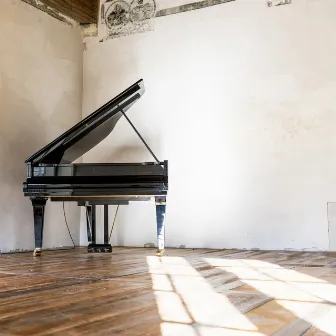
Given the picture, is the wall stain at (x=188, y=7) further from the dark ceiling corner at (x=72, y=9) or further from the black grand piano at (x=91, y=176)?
the black grand piano at (x=91, y=176)

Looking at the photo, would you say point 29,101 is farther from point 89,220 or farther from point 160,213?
point 160,213

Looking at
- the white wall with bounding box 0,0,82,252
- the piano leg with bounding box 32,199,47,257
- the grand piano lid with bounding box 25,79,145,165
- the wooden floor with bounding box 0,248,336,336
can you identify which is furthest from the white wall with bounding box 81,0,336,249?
the wooden floor with bounding box 0,248,336,336

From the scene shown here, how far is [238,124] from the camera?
4.75 metres

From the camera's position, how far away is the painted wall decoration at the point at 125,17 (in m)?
5.38

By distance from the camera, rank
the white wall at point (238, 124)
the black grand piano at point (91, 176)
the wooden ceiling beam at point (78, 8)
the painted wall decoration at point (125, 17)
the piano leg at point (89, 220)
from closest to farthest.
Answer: the black grand piano at point (91, 176) < the white wall at point (238, 124) < the piano leg at point (89, 220) < the wooden ceiling beam at point (78, 8) < the painted wall decoration at point (125, 17)

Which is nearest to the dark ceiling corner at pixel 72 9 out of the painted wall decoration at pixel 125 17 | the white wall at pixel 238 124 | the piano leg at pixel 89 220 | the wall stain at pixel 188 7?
the painted wall decoration at pixel 125 17

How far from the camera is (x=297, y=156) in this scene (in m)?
4.47

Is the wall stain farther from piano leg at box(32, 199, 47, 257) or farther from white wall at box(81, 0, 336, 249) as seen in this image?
piano leg at box(32, 199, 47, 257)

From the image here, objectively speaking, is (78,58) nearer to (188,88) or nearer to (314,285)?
(188,88)

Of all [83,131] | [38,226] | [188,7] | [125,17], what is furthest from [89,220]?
[188,7]

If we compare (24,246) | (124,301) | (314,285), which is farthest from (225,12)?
(124,301)

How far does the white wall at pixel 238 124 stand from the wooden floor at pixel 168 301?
192 cm

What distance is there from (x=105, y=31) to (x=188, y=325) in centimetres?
499

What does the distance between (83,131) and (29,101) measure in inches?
53.3
